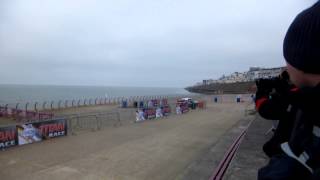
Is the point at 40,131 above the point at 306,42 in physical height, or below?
below

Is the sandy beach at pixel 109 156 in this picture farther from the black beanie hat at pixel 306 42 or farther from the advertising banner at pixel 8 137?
the black beanie hat at pixel 306 42

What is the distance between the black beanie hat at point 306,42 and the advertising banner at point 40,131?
17.2 meters

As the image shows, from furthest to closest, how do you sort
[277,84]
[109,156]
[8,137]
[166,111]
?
1. [166,111]
2. [8,137]
3. [109,156]
4. [277,84]

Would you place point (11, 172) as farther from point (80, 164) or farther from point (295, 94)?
point (295, 94)

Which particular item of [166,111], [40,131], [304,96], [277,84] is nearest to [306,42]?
[304,96]

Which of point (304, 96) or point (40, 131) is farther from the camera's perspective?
point (40, 131)

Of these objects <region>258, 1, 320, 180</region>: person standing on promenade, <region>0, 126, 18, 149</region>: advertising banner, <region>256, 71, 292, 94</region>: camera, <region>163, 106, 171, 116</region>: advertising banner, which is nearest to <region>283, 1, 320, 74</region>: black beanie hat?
<region>258, 1, 320, 180</region>: person standing on promenade

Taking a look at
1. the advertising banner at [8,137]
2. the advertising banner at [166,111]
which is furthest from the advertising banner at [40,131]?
the advertising banner at [166,111]

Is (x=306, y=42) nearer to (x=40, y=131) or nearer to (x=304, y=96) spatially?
(x=304, y=96)

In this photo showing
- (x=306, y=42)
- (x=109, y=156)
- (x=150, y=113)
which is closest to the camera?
(x=306, y=42)

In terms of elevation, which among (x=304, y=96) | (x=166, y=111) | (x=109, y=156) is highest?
(x=304, y=96)

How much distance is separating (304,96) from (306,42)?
0.22 m

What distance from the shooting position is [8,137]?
16172 mm

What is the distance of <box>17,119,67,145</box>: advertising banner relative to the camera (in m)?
17.0
